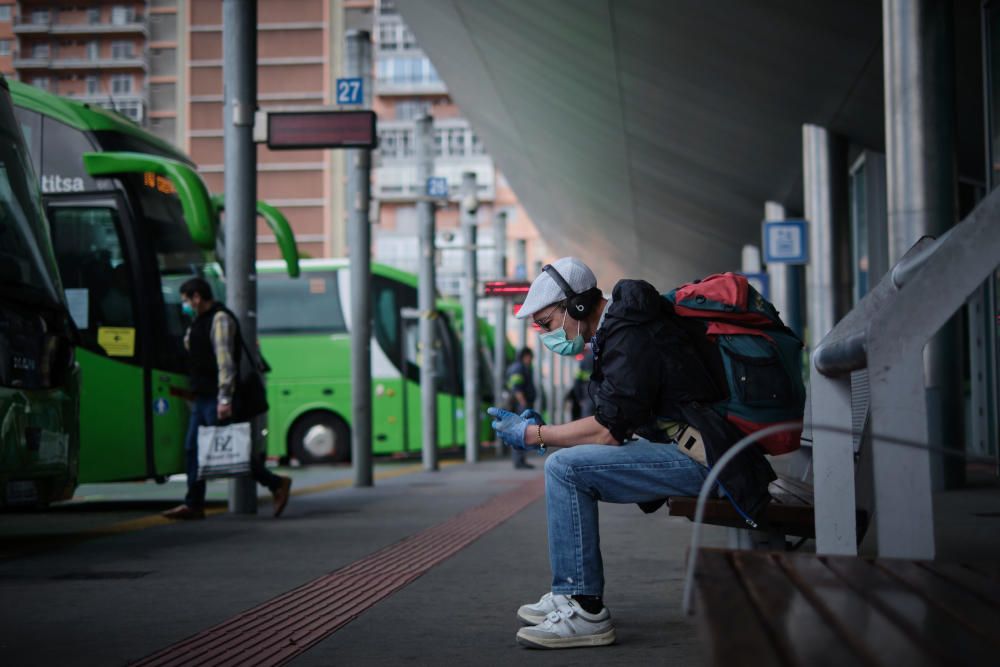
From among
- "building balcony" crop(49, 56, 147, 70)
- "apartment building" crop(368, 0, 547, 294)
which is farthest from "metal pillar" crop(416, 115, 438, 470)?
"building balcony" crop(49, 56, 147, 70)

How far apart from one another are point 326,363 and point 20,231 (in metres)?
17.6

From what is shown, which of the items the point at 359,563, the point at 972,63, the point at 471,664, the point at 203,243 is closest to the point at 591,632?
the point at 471,664

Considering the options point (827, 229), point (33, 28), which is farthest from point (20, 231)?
point (33, 28)

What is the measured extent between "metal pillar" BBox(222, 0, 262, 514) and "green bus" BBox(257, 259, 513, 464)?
526 inches

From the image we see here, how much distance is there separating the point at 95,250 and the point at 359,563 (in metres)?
6.31

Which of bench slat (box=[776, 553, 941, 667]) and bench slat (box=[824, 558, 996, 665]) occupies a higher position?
bench slat (box=[776, 553, 941, 667])

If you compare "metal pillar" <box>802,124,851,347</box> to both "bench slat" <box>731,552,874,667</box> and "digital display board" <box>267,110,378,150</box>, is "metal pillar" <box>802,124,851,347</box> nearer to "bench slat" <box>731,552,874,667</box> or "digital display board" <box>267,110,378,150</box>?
"digital display board" <box>267,110,378,150</box>

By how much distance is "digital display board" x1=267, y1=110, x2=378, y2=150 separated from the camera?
11.7 m

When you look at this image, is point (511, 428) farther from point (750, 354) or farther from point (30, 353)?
point (30, 353)

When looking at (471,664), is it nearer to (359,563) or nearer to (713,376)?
(713,376)

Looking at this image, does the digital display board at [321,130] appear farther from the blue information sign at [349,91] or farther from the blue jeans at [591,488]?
the blue jeans at [591,488]

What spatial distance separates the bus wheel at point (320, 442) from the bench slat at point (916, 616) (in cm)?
2301

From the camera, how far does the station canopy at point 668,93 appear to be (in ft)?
52.8

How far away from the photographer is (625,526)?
31.9 feet
